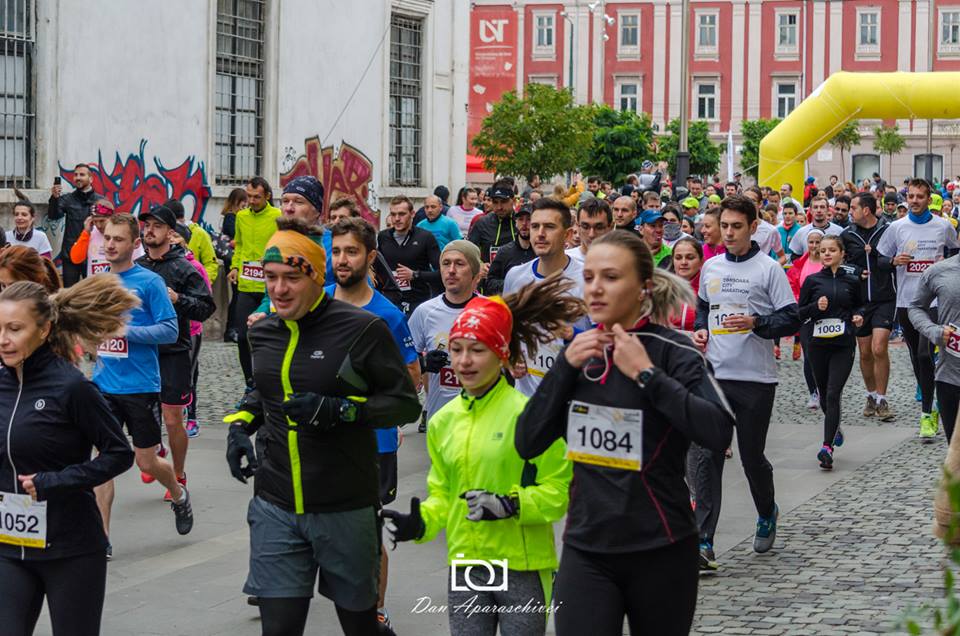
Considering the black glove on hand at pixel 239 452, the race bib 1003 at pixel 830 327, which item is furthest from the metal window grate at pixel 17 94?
the black glove on hand at pixel 239 452

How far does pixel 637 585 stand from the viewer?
443 cm

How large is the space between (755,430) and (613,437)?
403 cm

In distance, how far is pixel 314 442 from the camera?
5.25 meters

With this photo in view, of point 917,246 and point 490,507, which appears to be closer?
point 490,507

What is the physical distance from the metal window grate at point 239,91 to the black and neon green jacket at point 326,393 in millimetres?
17195

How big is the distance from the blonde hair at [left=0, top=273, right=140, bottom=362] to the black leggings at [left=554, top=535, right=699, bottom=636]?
2.17 meters

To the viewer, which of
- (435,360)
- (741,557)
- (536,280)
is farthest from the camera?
(741,557)

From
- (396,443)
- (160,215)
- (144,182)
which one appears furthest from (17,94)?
(396,443)

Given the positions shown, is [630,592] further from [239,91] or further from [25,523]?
[239,91]

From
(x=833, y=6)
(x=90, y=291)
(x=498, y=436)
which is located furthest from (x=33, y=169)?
(x=833, y=6)

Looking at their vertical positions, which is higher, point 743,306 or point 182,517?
point 743,306

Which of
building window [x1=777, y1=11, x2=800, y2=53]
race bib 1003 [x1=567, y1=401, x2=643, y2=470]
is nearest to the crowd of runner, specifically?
race bib 1003 [x1=567, y1=401, x2=643, y2=470]

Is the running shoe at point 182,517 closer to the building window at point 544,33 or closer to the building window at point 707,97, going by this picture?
the building window at point 707,97

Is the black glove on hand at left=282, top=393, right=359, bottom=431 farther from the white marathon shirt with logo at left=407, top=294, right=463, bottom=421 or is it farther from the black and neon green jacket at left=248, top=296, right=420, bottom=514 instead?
the white marathon shirt with logo at left=407, top=294, right=463, bottom=421
